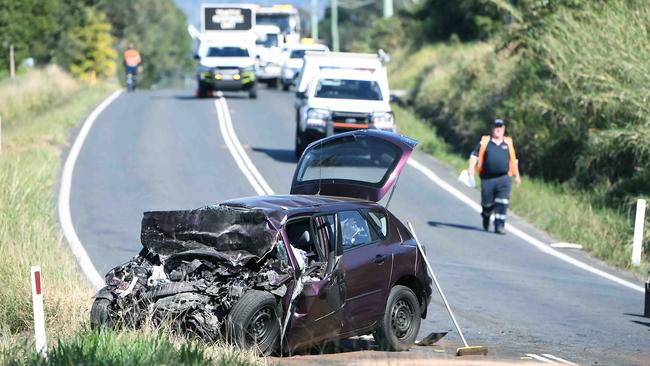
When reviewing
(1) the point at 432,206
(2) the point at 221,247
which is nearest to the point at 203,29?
(1) the point at 432,206

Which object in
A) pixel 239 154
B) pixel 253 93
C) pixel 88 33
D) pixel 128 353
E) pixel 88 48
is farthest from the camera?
pixel 88 48

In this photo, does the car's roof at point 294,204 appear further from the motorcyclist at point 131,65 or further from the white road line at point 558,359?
the motorcyclist at point 131,65

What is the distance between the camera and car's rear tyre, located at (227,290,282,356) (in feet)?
33.1

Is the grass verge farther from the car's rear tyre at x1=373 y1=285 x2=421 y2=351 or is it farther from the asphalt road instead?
the car's rear tyre at x1=373 y1=285 x2=421 y2=351

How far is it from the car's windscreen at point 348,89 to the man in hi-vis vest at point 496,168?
265 inches

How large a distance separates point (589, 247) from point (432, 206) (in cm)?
411

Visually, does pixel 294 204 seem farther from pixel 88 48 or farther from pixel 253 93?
pixel 88 48

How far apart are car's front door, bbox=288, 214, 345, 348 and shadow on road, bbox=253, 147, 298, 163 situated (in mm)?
16685

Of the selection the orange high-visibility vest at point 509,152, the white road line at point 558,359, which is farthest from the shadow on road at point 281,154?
the white road line at point 558,359

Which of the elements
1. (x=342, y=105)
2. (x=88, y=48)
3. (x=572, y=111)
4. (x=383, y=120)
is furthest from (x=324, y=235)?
(x=88, y=48)

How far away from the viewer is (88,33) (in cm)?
6638

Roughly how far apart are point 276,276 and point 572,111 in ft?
53.7

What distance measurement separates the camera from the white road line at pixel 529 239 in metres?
17.4

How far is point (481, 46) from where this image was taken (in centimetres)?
4050
